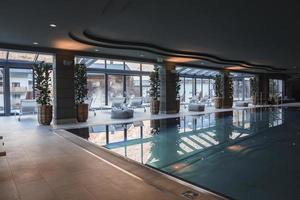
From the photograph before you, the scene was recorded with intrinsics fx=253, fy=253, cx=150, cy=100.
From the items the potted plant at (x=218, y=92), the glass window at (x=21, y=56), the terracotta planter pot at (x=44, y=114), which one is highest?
the glass window at (x=21, y=56)

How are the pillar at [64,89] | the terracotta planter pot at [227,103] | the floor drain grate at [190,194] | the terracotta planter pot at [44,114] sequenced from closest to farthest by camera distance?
the floor drain grate at [190,194] < the terracotta planter pot at [44,114] < the pillar at [64,89] < the terracotta planter pot at [227,103]

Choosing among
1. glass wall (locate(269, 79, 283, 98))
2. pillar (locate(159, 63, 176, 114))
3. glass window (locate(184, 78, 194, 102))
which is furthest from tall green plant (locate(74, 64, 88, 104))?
glass wall (locate(269, 79, 283, 98))

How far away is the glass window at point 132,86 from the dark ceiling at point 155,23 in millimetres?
7500

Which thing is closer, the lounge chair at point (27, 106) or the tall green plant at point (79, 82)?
the tall green plant at point (79, 82)

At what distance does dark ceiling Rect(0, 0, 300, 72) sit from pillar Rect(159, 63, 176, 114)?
338cm

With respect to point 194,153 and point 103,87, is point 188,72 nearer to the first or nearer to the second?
point 103,87

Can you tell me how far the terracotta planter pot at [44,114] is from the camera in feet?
28.1

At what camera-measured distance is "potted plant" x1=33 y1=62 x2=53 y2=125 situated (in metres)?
8.58

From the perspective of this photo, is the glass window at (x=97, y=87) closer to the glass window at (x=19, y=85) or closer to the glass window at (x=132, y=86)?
the glass window at (x=132, y=86)

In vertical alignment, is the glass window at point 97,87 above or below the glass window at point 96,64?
below

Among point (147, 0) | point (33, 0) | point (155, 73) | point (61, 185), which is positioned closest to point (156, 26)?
point (147, 0)

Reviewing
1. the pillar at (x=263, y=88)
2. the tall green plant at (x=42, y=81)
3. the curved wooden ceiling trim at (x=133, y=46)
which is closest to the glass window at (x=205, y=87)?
the pillar at (x=263, y=88)

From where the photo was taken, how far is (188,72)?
19.8m

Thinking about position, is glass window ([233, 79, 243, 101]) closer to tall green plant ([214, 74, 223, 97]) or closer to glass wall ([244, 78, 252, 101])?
glass wall ([244, 78, 252, 101])
